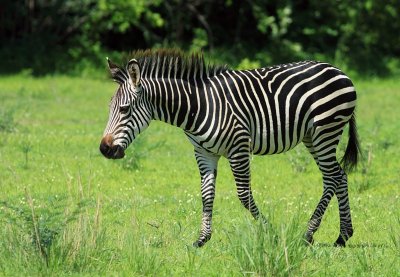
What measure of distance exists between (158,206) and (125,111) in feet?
8.35

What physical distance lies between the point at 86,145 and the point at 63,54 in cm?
1121

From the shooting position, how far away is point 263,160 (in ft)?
47.0

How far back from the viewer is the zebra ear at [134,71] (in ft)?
28.4

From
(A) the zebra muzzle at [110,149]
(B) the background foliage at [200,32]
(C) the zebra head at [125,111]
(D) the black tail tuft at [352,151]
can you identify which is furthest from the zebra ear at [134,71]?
(B) the background foliage at [200,32]

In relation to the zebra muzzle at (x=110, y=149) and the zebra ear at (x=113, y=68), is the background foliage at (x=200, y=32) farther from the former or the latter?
the zebra muzzle at (x=110, y=149)

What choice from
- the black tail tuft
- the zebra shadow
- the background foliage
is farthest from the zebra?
the background foliage

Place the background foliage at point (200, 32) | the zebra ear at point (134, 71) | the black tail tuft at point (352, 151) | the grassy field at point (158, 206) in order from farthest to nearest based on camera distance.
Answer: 1. the background foliage at point (200, 32)
2. the black tail tuft at point (352, 151)
3. the zebra ear at point (134, 71)
4. the grassy field at point (158, 206)

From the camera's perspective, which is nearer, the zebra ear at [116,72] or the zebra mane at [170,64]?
the zebra ear at [116,72]

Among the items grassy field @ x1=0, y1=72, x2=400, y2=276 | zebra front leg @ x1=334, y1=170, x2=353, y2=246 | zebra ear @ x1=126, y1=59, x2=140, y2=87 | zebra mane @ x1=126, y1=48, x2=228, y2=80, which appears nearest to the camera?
grassy field @ x1=0, y1=72, x2=400, y2=276

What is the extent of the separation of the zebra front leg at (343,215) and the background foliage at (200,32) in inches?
627

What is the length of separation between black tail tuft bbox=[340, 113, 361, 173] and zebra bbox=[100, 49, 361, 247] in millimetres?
314

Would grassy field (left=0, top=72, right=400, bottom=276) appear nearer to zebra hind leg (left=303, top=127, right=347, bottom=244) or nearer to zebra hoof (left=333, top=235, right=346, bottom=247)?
zebra hoof (left=333, top=235, right=346, bottom=247)

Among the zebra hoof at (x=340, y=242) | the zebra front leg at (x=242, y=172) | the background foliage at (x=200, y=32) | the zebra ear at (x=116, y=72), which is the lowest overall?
the background foliage at (x=200, y=32)

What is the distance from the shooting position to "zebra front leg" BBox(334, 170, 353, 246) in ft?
29.9
